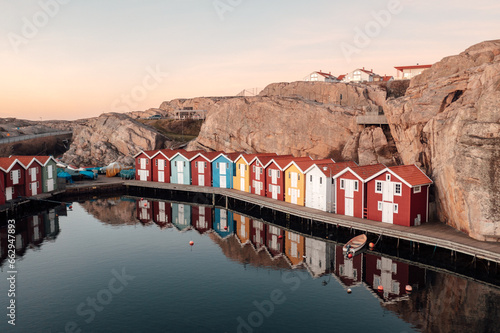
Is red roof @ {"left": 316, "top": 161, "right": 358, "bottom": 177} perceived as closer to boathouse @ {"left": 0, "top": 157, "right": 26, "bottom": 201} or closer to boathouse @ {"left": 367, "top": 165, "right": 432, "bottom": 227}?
boathouse @ {"left": 367, "top": 165, "right": 432, "bottom": 227}

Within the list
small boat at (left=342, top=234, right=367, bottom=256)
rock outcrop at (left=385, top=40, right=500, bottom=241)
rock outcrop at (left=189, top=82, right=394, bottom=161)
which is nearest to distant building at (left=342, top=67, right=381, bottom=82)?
rock outcrop at (left=189, top=82, right=394, bottom=161)

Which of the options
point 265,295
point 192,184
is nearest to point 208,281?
point 265,295

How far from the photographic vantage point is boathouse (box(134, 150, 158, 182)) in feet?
243

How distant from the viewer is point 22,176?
2317 inches

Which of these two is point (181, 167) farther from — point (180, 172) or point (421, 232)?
point (421, 232)

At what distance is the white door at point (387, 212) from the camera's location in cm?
4119

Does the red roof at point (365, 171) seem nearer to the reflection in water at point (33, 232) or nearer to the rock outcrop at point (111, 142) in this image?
the reflection in water at point (33, 232)

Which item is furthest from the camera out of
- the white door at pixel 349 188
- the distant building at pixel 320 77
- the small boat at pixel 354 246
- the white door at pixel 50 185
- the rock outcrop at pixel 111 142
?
the distant building at pixel 320 77

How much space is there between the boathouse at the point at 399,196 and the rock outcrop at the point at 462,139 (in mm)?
1806

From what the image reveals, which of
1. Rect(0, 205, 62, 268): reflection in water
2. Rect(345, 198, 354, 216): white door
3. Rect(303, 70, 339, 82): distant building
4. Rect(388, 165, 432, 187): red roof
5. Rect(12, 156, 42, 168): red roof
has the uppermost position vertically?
Rect(303, 70, 339, 82): distant building

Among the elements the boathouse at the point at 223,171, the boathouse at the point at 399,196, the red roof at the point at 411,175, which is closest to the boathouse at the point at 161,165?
the boathouse at the point at 223,171

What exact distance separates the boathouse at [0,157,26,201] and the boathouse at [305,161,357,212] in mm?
39571

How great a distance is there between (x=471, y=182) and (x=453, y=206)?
3373 mm

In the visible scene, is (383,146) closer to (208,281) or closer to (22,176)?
(208,281)
